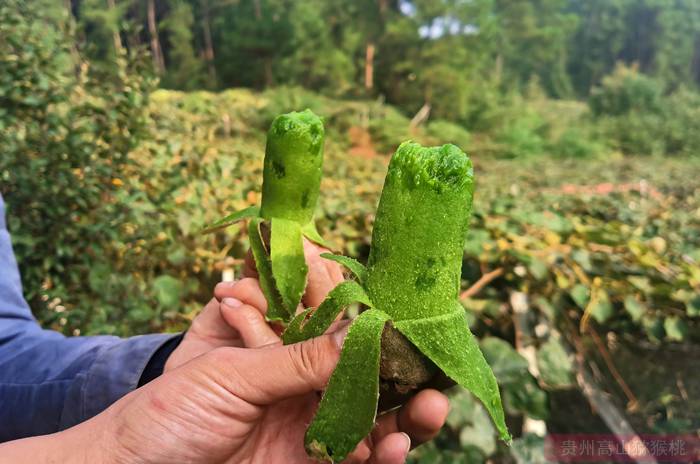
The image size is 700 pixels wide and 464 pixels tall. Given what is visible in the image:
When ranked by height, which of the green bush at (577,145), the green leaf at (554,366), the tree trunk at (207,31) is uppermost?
the tree trunk at (207,31)

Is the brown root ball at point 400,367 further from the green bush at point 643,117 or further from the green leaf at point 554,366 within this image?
the green bush at point 643,117

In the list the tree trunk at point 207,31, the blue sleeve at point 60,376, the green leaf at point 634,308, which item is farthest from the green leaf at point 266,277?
the tree trunk at point 207,31

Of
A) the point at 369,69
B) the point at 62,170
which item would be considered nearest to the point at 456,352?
the point at 62,170

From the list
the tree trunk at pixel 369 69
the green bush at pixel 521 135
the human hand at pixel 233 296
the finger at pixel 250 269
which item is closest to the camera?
the human hand at pixel 233 296

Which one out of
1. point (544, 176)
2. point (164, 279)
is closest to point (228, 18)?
point (544, 176)

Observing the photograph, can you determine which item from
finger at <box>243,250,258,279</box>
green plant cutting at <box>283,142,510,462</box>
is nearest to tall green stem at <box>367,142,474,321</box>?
green plant cutting at <box>283,142,510,462</box>

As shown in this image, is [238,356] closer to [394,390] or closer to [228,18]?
[394,390]

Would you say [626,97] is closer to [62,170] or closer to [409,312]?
[62,170]
